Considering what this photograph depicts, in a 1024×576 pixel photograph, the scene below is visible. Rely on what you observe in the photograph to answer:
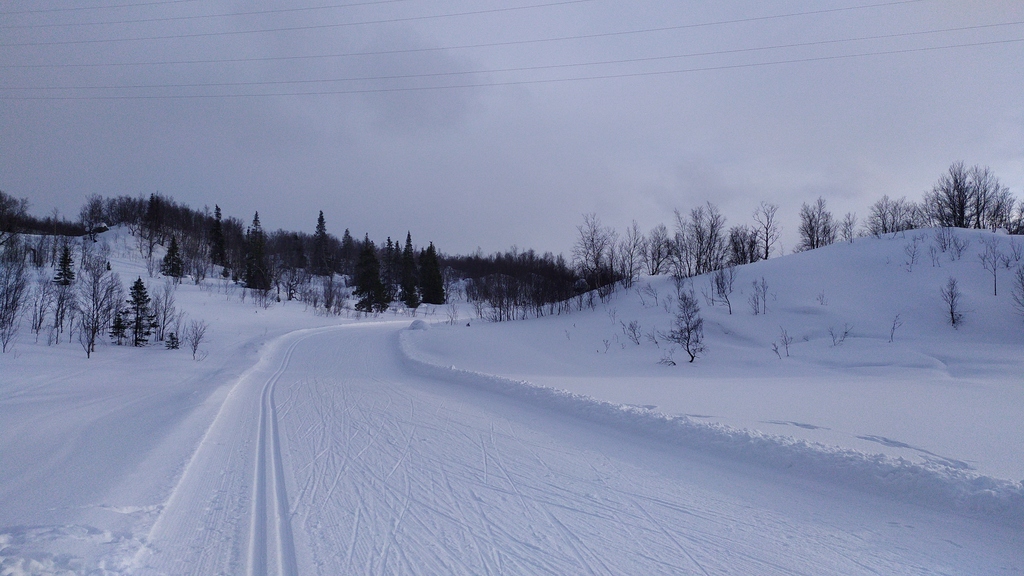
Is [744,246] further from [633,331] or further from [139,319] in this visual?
[139,319]

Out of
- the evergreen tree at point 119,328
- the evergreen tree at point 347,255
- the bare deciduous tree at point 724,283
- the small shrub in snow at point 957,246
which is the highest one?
the evergreen tree at point 347,255

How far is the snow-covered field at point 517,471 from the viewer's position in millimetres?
3818

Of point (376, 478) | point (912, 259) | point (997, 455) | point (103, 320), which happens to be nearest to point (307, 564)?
point (376, 478)

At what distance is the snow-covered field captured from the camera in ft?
12.5

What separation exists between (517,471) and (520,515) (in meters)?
1.29

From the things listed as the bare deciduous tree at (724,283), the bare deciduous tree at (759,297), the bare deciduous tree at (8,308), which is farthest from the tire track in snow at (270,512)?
the bare deciduous tree at (724,283)

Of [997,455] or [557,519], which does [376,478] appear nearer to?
[557,519]

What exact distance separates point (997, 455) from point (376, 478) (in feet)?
27.2

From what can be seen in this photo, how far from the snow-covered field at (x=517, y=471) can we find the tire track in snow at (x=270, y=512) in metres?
0.02

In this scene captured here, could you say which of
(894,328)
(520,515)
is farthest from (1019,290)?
(520,515)

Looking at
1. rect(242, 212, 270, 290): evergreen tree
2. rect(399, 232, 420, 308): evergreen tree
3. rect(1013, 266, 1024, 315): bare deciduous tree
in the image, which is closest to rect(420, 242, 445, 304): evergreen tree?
rect(399, 232, 420, 308): evergreen tree

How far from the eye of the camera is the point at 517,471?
5.84 metres

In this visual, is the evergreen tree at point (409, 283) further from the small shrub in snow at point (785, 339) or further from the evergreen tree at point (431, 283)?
the small shrub in snow at point (785, 339)

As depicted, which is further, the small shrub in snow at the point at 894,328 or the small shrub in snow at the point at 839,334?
the small shrub in snow at the point at 894,328
